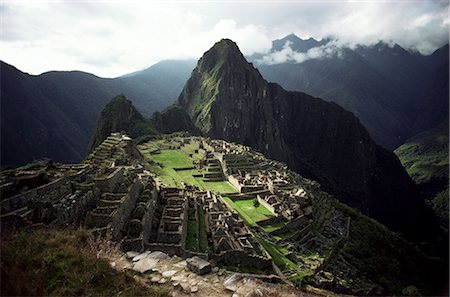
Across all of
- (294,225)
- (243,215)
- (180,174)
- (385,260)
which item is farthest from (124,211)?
(385,260)

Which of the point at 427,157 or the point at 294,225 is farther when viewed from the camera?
the point at 427,157

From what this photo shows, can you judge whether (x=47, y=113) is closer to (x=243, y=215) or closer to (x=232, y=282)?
(x=243, y=215)

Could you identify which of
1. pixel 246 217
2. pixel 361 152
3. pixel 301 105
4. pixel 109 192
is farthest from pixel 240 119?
pixel 109 192

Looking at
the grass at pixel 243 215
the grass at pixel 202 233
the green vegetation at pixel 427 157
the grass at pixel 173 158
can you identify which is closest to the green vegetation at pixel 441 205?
the green vegetation at pixel 427 157

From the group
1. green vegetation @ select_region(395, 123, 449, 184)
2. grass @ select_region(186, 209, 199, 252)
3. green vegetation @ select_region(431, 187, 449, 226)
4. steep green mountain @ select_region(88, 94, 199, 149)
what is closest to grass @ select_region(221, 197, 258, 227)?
grass @ select_region(186, 209, 199, 252)

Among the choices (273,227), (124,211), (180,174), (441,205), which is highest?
(124,211)

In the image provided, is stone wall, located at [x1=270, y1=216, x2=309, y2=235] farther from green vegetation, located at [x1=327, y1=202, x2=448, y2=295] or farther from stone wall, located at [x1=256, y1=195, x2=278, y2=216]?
green vegetation, located at [x1=327, y1=202, x2=448, y2=295]

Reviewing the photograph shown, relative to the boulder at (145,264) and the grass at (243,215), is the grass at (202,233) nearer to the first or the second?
the grass at (243,215)
